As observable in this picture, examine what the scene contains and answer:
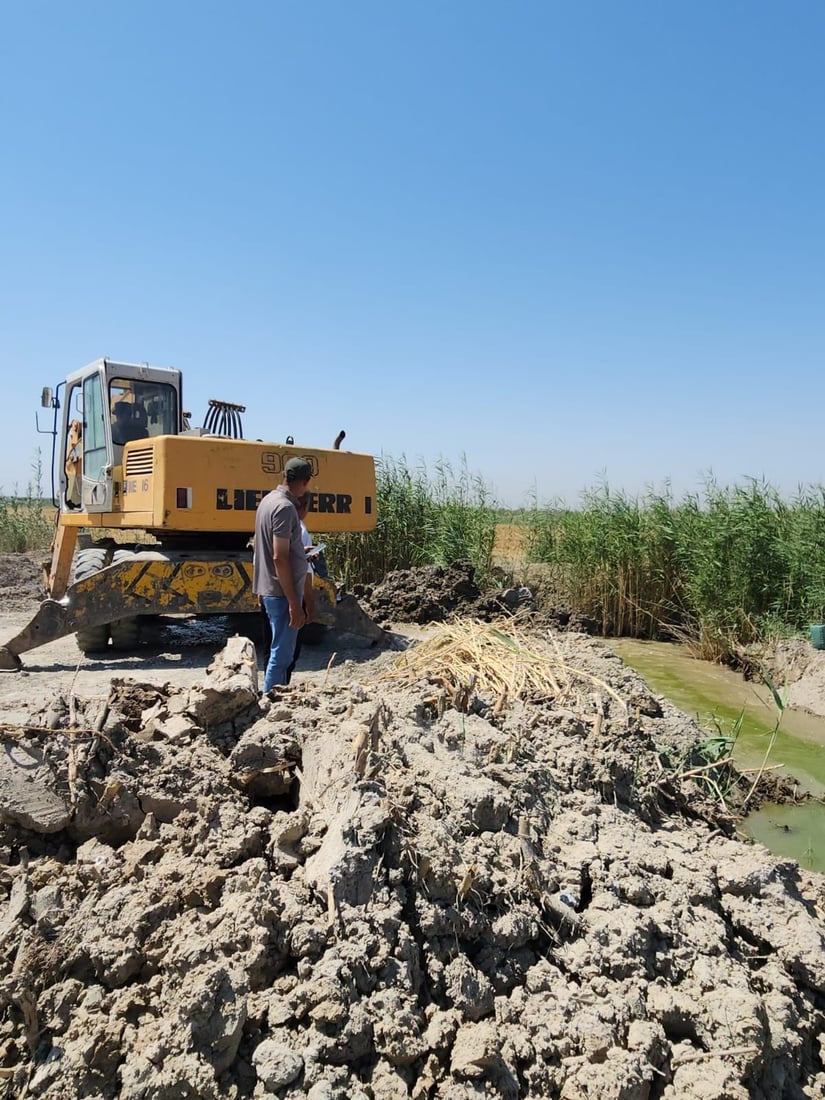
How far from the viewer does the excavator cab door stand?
7.91 m

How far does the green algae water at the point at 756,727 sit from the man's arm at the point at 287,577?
2.95m

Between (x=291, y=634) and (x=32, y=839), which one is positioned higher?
(x=291, y=634)

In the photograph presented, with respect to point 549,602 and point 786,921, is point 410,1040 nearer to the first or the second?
point 786,921

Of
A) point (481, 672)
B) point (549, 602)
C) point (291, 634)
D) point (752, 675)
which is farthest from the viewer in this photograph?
point (549, 602)

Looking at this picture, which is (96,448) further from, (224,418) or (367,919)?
(367,919)

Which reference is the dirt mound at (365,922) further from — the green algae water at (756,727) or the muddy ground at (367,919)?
the green algae water at (756,727)

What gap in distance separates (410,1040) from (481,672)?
7.45 ft

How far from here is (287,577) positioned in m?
4.69

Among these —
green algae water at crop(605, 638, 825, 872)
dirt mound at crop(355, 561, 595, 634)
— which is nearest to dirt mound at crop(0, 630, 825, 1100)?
green algae water at crop(605, 638, 825, 872)

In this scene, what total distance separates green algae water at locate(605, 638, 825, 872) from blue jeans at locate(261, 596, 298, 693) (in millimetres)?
2950

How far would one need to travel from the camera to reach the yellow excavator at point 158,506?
23.0 feet

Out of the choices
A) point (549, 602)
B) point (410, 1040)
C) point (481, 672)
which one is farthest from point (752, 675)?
point (410, 1040)

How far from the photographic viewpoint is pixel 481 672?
416 cm

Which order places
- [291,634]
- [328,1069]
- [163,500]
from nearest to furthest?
[328,1069] < [291,634] < [163,500]
